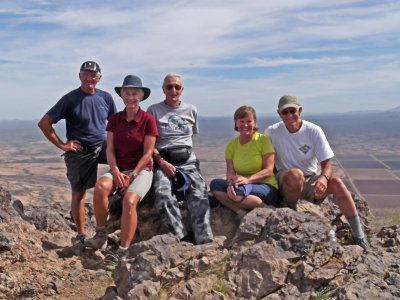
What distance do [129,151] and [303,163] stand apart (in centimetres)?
384

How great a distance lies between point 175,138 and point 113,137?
1378 millimetres

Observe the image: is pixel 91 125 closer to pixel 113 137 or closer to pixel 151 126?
pixel 113 137

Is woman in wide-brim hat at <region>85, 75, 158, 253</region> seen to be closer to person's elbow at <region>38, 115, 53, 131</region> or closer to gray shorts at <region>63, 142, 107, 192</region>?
gray shorts at <region>63, 142, 107, 192</region>

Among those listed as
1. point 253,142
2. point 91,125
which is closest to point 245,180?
point 253,142

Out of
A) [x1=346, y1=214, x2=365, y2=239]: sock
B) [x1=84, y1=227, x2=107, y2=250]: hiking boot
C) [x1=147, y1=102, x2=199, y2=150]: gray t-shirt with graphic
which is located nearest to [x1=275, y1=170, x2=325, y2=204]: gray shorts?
[x1=346, y1=214, x2=365, y2=239]: sock

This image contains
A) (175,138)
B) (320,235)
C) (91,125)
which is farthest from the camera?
(91,125)

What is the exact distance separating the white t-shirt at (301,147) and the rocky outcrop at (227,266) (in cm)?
115

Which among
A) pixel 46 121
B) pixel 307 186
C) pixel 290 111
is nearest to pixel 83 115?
pixel 46 121

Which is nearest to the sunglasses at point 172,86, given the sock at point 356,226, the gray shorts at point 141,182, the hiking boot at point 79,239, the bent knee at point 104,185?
the gray shorts at point 141,182

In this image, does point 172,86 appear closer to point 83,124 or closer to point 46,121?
point 83,124

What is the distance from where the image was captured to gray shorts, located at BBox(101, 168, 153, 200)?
8.08 metres

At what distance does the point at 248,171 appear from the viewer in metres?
8.64

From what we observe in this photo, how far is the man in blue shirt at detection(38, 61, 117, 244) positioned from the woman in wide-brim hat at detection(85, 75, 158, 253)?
1.43m

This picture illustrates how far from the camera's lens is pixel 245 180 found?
27.2 ft
